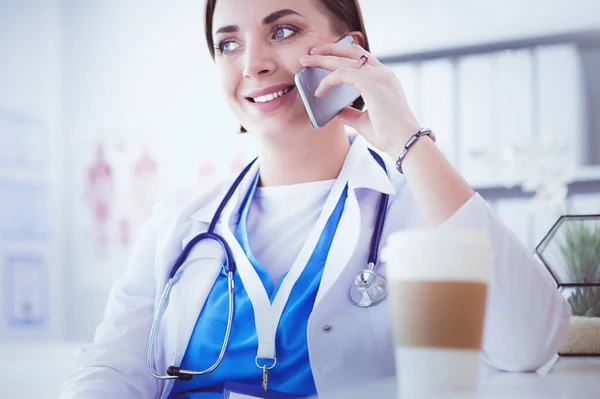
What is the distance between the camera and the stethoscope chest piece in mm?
999

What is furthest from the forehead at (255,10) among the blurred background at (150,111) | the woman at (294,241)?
the blurred background at (150,111)

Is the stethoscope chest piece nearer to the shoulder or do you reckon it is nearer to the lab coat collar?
the lab coat collar

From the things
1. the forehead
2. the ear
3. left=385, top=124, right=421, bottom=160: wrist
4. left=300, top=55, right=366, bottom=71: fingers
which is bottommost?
left=385, top=124, right=421, bottom=160: wrist

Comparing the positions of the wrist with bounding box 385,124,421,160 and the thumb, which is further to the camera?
the thumb

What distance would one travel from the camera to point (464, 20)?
3.26 m

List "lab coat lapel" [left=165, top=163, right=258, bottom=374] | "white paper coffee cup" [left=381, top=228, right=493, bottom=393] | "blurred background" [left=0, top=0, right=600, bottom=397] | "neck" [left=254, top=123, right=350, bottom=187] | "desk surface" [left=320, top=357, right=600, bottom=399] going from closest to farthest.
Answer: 1. "white paper coffee cup" [left=381, top=228, right=493, bottom=393]
2. "desk surface" [left=320, top=357, right=600, bottom=399]
3. "lab coat lapel" [left=165, top=163, right=258, bottom=374]
4. "neck" [left=254, top=123, right=350, bottom=187]
5. "blurred background" [left=0, top=0, right=600, bottom=397]

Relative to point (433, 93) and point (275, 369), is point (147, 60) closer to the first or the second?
point (433, 93)

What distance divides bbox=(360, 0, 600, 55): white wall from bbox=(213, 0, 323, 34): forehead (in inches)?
82.2

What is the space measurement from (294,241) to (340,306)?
0.17 meters

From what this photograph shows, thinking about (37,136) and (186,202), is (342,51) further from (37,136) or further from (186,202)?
(37,136)

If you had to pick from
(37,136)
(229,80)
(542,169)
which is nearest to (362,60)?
(229,80)

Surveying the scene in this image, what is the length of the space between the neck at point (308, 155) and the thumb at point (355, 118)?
97 mm

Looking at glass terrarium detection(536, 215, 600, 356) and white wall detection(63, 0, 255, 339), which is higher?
white wall detection(63, 0, 255, 339)

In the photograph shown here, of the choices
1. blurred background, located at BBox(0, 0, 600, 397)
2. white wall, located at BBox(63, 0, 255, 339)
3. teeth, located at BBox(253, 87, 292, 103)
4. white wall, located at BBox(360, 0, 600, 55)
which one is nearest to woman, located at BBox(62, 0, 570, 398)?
teeth, located at BBox(253, 87, 292, 103)
